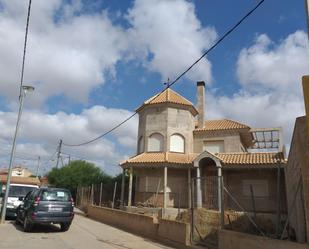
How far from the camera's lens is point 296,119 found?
7.44 meters

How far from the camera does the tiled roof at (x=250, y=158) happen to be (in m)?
22.6

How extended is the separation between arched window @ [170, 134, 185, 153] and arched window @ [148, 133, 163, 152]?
32.8 inches

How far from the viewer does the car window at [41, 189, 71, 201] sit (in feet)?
46.4

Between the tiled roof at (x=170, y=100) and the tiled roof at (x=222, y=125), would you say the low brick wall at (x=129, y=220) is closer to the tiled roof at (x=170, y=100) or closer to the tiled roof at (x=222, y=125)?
the tiled roof at (x=170, y=100)

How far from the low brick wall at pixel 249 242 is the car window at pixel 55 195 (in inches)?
292

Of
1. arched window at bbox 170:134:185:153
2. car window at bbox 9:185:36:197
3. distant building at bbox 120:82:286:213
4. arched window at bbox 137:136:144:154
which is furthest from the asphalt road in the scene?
arched window at bbox 137:136:144:154

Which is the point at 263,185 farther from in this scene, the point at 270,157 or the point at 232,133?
the point at 232,133

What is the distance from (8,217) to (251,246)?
16.2m

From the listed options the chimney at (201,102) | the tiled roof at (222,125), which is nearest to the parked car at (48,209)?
the tiled roof at (222,125)

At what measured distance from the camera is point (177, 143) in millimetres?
27031

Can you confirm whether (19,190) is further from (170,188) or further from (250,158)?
(250,158)

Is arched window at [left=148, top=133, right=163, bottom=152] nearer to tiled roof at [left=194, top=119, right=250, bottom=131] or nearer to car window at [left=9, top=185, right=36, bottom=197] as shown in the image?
tiled roof at [left=194, top=119, right=250, bottom=131]

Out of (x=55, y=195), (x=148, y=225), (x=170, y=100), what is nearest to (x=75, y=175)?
(x=170, y=100)

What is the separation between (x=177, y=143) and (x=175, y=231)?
1547cm
